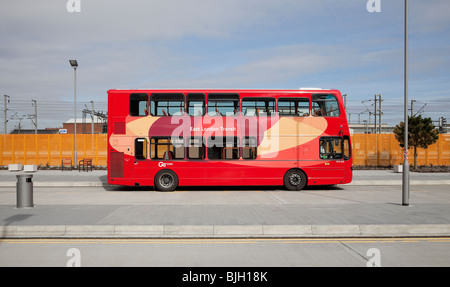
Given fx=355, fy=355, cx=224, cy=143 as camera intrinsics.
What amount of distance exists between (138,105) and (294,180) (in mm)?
6903

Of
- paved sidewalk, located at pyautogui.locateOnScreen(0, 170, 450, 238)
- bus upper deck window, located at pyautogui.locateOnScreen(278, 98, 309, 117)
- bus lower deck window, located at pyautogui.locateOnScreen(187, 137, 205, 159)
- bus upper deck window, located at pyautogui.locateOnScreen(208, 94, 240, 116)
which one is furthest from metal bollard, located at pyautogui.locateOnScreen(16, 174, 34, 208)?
bus upper deck window, located at pyautogui.locateOnScreen(278, 98, 309, 117)

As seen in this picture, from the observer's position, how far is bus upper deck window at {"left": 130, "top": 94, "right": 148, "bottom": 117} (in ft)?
45.6

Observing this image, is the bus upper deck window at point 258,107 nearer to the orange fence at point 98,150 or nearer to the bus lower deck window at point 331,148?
the bus lower deck window at point 331,148

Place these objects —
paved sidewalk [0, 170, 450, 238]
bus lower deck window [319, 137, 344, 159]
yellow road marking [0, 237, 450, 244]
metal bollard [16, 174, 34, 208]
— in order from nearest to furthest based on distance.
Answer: yellow road marking [0, 237, 450, 244] < paved sidewalk [0, 170, 450, 238] < metal bollard [16, 174, 34, 208] < bus lower deck window [319, 137, 344, 159]

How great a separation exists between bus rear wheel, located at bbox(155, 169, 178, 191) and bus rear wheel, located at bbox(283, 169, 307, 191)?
174 inches

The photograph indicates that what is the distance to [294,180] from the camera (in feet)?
47.1

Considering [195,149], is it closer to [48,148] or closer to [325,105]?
[325,105]

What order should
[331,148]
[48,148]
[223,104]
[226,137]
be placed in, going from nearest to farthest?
[223,104] → [226,137] → [331,148] → [48,148]

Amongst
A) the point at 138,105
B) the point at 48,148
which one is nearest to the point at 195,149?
the point at 138,105

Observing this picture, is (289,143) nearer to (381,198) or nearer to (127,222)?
(381,198)

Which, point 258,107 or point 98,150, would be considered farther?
point 98,150

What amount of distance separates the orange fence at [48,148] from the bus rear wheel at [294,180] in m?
16.8

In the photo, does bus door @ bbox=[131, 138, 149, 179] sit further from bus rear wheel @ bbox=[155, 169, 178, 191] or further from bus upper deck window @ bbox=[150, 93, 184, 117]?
bus upper deck window @ bbox=[150, 93, 184, 117]

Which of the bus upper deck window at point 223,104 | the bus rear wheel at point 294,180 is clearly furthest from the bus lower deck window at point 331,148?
the bus upper deck window at point 223,104
